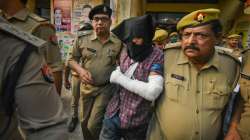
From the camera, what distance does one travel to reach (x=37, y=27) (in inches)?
130

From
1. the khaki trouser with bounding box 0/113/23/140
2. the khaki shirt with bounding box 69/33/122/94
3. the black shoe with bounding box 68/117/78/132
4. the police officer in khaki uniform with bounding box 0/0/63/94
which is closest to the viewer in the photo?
the khaki trouser with bounding box 0/113/23/140

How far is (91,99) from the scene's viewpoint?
5.10 meters

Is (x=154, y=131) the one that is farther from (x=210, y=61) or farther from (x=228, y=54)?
(x=228, y=54)

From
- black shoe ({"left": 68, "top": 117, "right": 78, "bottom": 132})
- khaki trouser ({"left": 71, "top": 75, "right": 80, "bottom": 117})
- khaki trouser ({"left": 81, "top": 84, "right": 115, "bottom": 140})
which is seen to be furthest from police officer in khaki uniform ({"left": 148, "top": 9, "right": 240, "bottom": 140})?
black shoe ({"left": 68, "top": 117, "right": 78, "bottom": 132})

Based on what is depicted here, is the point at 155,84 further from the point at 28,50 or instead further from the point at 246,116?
the point at 28,50

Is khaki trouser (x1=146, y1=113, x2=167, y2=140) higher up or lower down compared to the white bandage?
lower down

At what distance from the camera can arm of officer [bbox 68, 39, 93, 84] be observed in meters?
4.90

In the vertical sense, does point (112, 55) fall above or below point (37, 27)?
below

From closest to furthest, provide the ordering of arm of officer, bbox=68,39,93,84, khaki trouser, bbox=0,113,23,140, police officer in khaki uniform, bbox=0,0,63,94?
khaki trouser, bbox=0,113,23,140 → police officer in khaki uniform, bbox=0,0,63,94 → arm of officer, bbox=68,39,93,84

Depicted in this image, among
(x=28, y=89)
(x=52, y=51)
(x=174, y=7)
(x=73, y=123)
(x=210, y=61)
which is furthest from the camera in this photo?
(x=174, y=7)

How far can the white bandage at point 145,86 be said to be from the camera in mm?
3492

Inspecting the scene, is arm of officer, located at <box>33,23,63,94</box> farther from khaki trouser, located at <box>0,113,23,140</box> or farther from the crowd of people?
khaki trouser, located at <box>0,113,23,140</box>

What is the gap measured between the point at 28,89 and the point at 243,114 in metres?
2.07

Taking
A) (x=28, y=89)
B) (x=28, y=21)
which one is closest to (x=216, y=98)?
(x=28, y=21)
